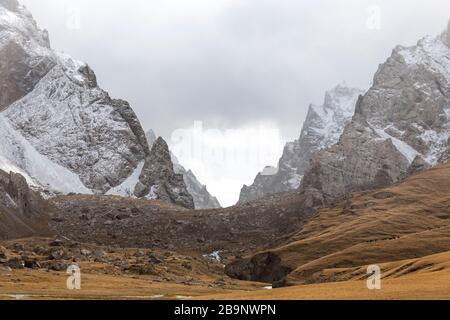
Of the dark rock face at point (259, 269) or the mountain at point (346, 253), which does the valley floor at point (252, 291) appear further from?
the dark rock face at point (259, 269)

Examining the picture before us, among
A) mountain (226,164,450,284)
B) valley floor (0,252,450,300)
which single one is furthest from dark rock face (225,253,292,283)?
valley floor (0,252,450,300)

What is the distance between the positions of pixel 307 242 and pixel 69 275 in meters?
78.4

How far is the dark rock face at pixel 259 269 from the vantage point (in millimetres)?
172625

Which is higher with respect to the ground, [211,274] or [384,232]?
[384,232]

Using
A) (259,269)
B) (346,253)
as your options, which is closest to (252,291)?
(346,253)

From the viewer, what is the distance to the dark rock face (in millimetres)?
172625

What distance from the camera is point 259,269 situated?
604ft

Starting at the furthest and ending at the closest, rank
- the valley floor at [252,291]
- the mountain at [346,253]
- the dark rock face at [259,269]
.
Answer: the dark rock face at [259,269], the mountain at [346,253], the valley floor at [252,291]

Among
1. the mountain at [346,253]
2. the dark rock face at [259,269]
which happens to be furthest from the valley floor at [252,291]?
the dark rock face at [259,269]

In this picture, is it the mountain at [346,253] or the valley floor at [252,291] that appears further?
the mountain at [346,253]
